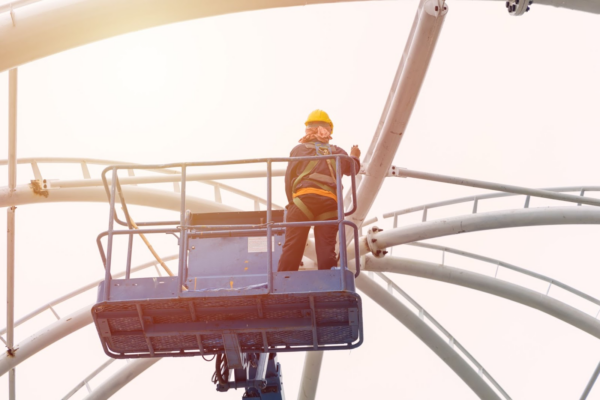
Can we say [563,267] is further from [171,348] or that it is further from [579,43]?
[171,348]

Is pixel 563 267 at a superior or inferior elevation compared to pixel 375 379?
superior

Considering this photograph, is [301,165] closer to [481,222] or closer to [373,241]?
[373,241]

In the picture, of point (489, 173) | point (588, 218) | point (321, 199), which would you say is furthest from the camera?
point (489, 173)

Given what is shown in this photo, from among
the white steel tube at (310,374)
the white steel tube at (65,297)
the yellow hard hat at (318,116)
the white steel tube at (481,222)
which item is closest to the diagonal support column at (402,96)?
the white steel tube at (481,222)

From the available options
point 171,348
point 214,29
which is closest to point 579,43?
point 214,29

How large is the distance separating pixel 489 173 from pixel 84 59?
39.2ft

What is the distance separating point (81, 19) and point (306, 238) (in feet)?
13.2

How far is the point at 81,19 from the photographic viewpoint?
9336mm

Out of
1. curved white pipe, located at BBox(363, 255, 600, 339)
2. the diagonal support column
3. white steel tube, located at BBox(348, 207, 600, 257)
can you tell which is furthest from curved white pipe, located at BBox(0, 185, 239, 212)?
curved white pipe, located at BBox(363, 255, 600, 339)

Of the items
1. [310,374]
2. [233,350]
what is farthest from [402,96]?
[310,374]

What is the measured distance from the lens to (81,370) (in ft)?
73.3

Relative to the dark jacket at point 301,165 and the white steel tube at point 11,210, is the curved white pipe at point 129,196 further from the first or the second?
the dark jacket at point 301,165

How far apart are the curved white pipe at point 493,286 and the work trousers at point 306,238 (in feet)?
24.1

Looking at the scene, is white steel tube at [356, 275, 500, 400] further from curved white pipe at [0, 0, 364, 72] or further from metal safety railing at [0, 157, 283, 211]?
curved white pipe at [0, 0, 364, 72]
